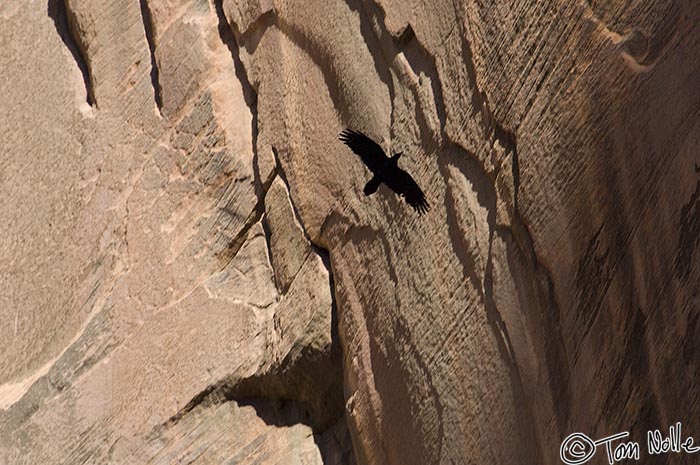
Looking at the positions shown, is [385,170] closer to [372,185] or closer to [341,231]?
[372,185]

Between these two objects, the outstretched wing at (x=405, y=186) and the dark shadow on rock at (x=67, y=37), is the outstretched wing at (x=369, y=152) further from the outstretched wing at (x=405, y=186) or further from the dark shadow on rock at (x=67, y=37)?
the dark shadow on rock at (x=67, y=37)

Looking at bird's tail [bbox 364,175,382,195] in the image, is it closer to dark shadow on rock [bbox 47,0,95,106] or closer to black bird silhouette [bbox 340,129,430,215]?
black bird silhouette [bbox 340,129,430,215]

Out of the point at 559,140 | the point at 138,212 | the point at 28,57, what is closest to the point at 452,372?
the point at 559,140

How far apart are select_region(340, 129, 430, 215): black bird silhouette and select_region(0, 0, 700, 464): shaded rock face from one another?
8 cm

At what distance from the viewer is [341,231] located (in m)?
2.57

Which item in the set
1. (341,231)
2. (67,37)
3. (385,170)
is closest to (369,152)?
(385,170)

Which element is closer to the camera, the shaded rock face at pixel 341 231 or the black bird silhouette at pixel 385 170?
the shaded rock face at pixel 341 231

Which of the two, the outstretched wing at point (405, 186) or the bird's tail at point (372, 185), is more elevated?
the outstretched wing at point (405, 186)

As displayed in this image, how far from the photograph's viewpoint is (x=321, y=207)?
2.62 metres

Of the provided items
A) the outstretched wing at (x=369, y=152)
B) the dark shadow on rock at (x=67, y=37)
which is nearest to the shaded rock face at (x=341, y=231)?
the dark shadow on rock at (x=67, y=37)

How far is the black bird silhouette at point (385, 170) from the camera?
221cm

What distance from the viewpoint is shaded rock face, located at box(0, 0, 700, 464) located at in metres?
1.96

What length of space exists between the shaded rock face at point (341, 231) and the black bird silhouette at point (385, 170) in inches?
3.3

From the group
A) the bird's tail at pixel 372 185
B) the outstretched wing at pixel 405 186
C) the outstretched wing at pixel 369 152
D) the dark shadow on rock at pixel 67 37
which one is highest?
the dark shadow on rock at pixel 67 37
